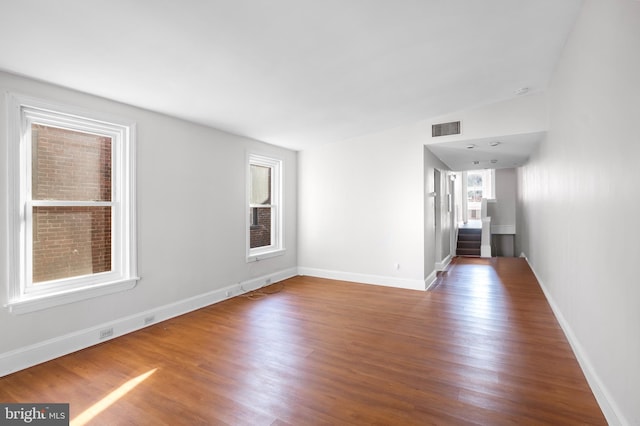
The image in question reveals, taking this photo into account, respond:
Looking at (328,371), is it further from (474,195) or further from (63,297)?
(474,195)

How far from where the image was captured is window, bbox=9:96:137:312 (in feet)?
8.43

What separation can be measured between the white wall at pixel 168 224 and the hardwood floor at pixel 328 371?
0.30m

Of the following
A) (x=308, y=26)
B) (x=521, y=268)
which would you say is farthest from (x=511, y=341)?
(x=521, y=268)

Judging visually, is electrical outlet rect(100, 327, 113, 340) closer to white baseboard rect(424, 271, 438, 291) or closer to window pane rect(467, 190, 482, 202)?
white baseboard rect(424, 271, 438, 291)

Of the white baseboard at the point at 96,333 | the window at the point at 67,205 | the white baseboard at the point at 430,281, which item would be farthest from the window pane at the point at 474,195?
the window at the point at 67,205

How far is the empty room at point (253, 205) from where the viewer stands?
1.96 metres

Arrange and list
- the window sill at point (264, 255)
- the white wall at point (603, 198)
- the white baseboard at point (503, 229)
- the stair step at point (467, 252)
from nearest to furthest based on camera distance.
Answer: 1. the white wall at point (603, 198)
2. the window sill at point (264, 255)
3. the stair step at point (467, 252)
4. the white baseboard at point (503, 229)

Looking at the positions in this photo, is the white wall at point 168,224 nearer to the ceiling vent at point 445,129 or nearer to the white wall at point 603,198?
the ceiling vent at point 445,129

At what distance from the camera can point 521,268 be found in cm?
657

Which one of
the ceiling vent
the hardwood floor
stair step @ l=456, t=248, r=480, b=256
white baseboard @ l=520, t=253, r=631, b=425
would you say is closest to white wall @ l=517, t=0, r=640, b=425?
white baseboard @ l=520, t=253, r=631, b=425

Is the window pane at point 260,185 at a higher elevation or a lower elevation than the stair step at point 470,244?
higher

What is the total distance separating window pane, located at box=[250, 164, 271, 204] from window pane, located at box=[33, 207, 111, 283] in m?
2.33

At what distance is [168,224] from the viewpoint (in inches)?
146

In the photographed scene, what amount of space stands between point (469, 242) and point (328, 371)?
8530 mm
